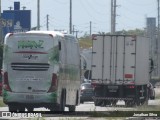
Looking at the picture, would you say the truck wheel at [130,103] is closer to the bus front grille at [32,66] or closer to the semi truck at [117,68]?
the semi truck at [117,68]

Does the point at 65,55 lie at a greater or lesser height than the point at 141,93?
greater

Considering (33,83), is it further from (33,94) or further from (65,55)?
(65,55)

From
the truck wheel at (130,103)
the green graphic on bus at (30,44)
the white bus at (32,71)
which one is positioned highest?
the green graphic on bus at (30,44)

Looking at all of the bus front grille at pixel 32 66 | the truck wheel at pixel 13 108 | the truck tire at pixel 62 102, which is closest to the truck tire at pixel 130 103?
the truck tire at pixel 62 102

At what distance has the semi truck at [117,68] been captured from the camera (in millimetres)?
38000

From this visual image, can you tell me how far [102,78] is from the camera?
38656 mm

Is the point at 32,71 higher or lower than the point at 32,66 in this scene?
lower

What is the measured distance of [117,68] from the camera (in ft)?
126

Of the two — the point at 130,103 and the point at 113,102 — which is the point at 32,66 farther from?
the point at 113,102

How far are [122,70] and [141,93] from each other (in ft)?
6.31

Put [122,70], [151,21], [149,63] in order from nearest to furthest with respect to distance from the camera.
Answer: [122,70]
[149,63]
[151,21]

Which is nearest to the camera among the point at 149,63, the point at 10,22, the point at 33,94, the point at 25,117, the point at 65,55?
the point at 25,117

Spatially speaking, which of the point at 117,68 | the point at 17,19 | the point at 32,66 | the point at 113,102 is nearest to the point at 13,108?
the point at 32,66

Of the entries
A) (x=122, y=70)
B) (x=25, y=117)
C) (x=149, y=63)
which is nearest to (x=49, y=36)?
(x=25, y=117)
